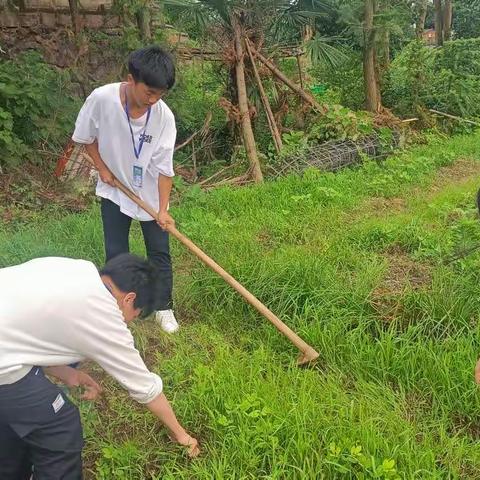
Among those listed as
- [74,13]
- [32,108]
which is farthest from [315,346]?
[74,13]

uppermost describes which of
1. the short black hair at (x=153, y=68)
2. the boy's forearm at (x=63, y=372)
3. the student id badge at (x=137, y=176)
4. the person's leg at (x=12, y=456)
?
the short black hair at (x=153, y=68)

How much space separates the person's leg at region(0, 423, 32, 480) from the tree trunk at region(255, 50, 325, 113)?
5.76 meters

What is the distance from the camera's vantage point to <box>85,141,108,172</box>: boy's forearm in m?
2.93

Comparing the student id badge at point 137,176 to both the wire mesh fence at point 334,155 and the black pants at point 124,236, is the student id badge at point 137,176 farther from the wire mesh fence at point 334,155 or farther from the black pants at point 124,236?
the wire mesh fence at point 334,155

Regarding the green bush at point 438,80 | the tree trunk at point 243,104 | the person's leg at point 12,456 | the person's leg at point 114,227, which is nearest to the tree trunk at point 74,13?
the tree trunk at point 243,104

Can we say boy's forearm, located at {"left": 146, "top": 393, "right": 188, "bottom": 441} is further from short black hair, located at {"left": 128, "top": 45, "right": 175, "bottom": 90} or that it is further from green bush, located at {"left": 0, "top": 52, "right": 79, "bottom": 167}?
green bush, located at {"left": 0, "top": 52, "right": 79, "bottom": 167}

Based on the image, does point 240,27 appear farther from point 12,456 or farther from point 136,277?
point 12,456

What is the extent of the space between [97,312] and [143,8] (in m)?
5.49

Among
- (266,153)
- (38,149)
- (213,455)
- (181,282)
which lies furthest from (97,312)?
(266,153)

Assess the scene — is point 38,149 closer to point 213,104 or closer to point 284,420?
point 213,104

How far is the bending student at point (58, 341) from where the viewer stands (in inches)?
63.2

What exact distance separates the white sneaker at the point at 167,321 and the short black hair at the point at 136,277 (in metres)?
1.27

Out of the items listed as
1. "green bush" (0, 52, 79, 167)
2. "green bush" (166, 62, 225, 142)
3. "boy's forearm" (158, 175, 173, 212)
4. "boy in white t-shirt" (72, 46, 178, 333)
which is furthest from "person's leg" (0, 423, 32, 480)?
"green bush" (166, 62, 225, 142)

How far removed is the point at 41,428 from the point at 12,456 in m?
0.28
